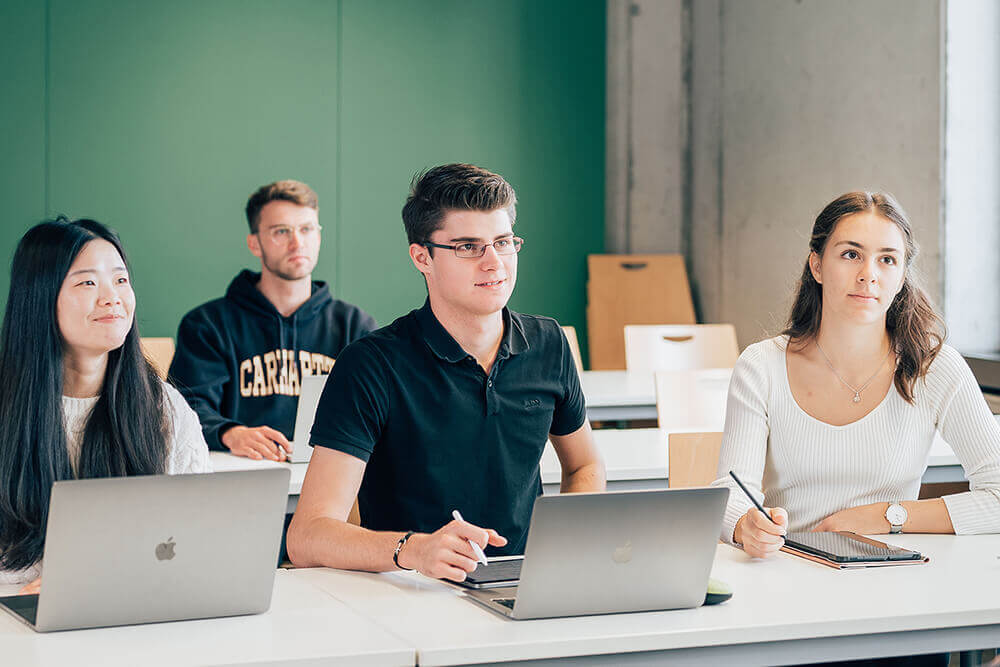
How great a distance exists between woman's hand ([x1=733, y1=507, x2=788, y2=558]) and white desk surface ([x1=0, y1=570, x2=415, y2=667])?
2.41 ft

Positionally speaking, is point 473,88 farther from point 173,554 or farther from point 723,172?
point 173,554

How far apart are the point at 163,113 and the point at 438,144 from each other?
1463mm

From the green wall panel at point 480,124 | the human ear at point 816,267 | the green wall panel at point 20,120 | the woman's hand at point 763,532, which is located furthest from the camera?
the green wall panel at point 480,124

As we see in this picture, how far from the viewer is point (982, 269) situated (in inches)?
186

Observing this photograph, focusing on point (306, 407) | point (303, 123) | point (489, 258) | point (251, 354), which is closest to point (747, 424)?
point (489, 258)

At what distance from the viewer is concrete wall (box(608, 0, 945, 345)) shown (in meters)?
4.86

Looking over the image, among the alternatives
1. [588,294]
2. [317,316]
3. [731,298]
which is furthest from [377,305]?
[317,316]

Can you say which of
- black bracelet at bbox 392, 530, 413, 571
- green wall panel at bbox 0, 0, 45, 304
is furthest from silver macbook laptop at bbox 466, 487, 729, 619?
green wall panel at bbox 0, 0, 45, 304

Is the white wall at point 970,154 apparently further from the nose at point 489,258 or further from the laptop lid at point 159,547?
the laptop lid at point 159,547

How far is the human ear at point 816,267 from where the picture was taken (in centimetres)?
255

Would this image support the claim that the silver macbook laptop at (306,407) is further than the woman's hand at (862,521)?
Yes

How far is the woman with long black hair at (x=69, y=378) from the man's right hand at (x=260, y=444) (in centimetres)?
85

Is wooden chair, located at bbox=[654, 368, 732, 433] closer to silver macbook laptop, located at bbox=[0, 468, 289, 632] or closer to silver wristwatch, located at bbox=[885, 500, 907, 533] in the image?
silver wristwatch, located at bbox=[885, 500, 907, 533]

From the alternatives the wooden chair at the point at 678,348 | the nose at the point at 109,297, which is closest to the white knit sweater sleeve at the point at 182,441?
the nose at the point at 109,297
